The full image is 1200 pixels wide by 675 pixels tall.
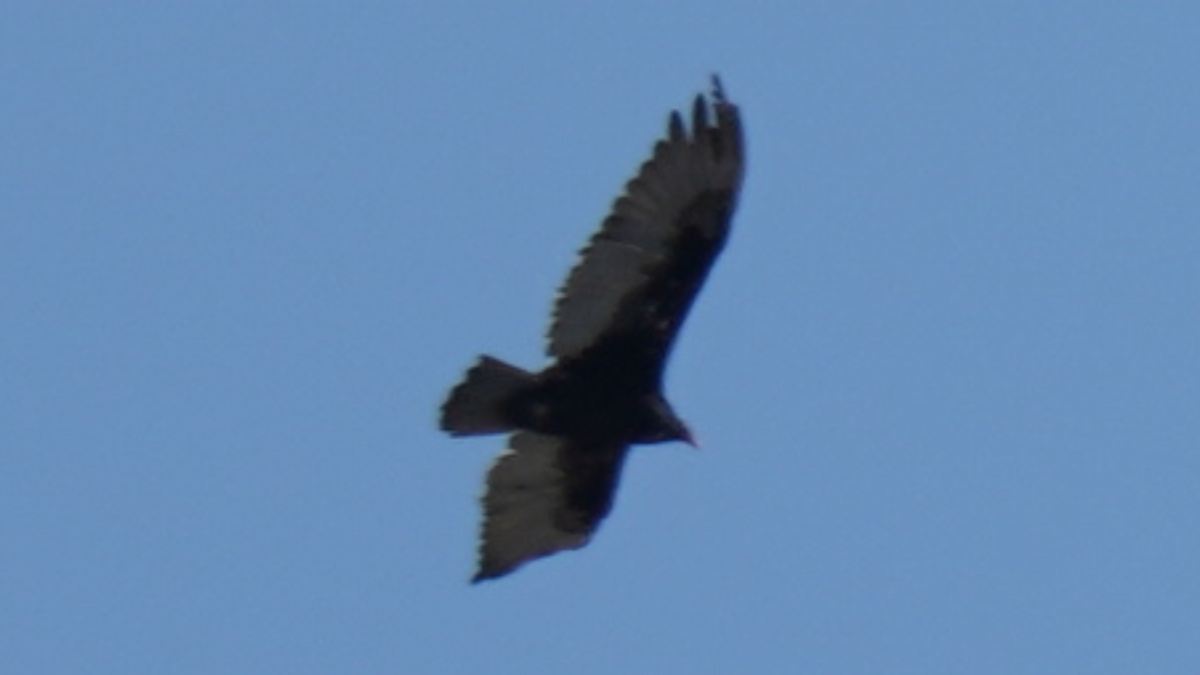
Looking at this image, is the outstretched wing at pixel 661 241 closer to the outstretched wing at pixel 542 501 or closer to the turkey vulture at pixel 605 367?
the turkey vulture at pixel 605 367

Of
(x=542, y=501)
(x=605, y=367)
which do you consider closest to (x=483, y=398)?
(x=605, y=367)

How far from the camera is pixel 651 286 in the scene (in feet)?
76.0

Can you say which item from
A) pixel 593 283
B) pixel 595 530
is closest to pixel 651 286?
pixel 593 283

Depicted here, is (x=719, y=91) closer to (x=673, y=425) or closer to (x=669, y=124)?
(x=669, y=124)

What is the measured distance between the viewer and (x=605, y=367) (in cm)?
2344

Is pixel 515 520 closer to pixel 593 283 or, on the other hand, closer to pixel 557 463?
pixel 557 463

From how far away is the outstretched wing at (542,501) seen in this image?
24203 millimetres

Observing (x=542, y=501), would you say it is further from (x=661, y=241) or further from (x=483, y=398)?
(x=661, y=241)

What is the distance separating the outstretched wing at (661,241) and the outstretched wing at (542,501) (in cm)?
101

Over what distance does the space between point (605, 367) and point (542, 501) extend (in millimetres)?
1190

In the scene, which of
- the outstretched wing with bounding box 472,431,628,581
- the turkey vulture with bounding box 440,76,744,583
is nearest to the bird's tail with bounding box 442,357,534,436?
the turkey vulture with bounding box 440,76,744,583

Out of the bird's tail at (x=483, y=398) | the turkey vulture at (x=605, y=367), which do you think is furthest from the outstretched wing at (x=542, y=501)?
the bird's tail at (x=483, y=398)

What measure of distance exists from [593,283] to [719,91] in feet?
3.96

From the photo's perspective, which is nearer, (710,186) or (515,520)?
(710,186)
